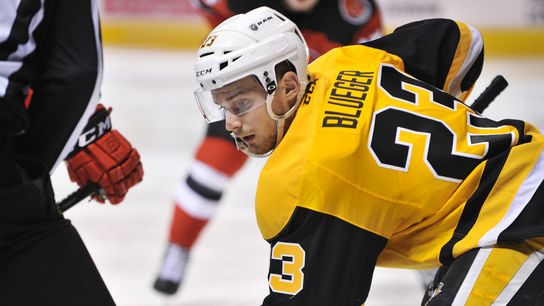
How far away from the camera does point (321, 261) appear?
1629 mm

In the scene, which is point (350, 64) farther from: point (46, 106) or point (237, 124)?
point (46, 106)

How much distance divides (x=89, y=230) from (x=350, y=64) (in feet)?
6.53

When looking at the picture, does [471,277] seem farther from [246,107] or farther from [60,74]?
[60,74]

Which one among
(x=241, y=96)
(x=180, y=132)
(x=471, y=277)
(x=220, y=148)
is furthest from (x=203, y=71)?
(x=180, y=132)

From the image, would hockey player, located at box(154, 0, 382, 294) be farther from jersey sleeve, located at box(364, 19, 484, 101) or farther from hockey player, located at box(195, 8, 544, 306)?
hockey player, located at box(195, 8, 544, 306)

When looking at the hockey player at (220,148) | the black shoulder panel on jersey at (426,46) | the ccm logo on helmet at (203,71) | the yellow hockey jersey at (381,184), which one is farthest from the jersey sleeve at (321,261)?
the hockey player at (220,148)

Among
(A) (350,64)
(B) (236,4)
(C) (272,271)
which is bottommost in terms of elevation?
(B) (236,4)

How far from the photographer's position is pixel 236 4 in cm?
328

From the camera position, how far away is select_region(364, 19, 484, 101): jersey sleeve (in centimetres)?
197

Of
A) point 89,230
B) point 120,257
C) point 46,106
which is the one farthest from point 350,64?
point 89,230

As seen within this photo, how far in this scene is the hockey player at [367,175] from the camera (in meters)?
1.64

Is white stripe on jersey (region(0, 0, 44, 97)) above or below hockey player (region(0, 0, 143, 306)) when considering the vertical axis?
above

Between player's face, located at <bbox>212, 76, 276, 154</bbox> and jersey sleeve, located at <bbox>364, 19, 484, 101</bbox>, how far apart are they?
0.35 m

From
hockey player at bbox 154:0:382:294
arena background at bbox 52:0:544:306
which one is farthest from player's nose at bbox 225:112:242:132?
hockey player at bbox 154:0:382:294
